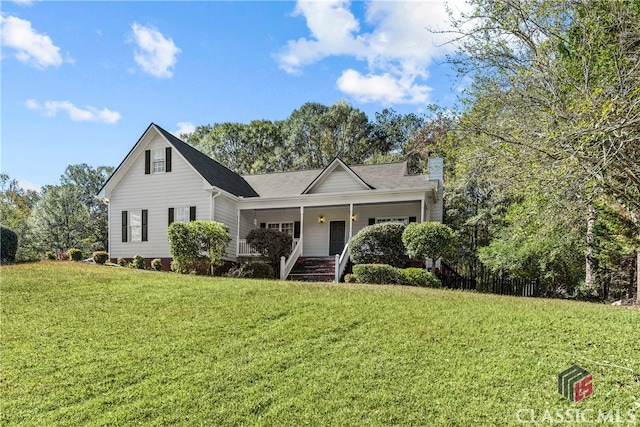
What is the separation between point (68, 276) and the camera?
1120 cm

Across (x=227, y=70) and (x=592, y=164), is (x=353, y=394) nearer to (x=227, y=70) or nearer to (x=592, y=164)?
(x=592, y=164)

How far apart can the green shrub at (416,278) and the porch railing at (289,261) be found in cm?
462

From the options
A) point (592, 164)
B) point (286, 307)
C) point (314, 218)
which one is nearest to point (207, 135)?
point (314, 218)

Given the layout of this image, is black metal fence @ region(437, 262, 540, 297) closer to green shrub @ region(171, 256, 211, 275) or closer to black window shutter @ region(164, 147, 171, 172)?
green shrub @ region(171, 256, 211, 275)

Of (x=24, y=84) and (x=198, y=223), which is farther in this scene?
(x=198, y=223)

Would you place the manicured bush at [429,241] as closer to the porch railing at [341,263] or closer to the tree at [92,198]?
the porch railing at [341,263]

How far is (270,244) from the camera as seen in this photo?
50.4ft

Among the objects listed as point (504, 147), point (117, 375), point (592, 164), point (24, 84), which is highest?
point (24, 84)

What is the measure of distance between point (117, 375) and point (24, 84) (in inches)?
315

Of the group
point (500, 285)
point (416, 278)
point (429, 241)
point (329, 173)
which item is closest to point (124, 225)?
point (329, 173)

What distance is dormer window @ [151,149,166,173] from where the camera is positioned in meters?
18.0

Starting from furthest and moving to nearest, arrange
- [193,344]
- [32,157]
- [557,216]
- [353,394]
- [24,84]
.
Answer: [32,157], [24,84], [557,216], [193,344], [353,394]

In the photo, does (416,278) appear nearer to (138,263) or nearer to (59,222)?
(138,263)

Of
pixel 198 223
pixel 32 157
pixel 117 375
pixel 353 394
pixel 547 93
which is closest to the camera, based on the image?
pixel 353 394
